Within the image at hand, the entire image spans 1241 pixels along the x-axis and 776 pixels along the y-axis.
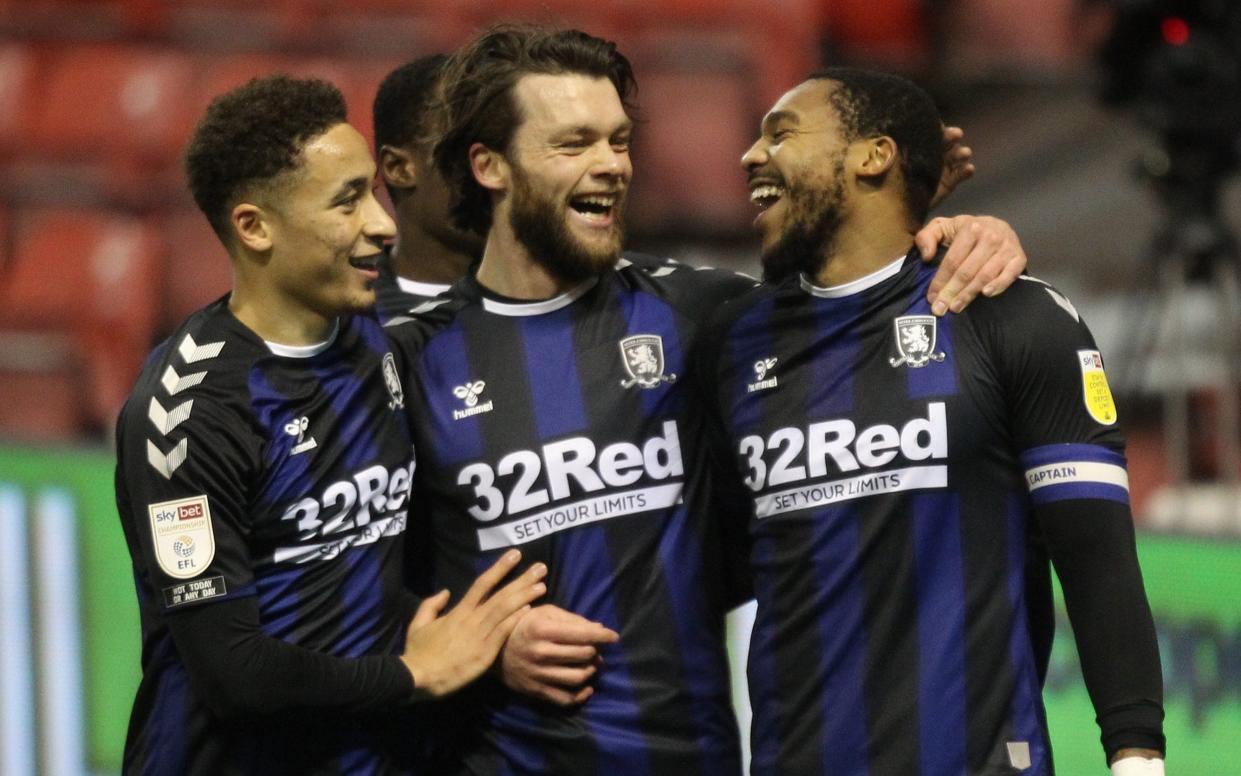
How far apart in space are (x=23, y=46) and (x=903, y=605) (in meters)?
6.68

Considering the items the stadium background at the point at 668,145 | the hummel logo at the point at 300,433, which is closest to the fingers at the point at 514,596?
the hummel logo at the point at 300,433

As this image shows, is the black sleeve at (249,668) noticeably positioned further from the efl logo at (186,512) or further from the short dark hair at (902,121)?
the short dark hair at (902,121)

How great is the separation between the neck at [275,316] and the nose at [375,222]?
17 cm

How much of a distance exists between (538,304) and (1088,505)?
112 centimetres

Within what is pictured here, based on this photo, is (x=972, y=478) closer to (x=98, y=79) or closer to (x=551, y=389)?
(x=551, y=389)

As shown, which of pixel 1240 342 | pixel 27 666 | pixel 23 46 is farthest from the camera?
pixel 23 46

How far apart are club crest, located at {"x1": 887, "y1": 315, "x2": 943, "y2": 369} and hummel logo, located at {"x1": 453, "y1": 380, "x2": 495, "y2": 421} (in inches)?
30.4

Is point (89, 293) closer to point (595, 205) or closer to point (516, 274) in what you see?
point (516, 274)

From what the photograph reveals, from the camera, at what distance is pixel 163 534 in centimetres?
284

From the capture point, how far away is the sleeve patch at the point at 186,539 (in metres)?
2.82

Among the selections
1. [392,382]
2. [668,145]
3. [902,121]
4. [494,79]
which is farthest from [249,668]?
[668,145]

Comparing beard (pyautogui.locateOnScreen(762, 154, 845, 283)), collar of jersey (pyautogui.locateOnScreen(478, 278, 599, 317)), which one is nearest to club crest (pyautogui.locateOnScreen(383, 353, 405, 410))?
collar of jersey (pyautogui.locateOnScreen(478, 278, 599, 317))

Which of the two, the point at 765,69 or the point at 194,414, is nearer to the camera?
the point at 194,414

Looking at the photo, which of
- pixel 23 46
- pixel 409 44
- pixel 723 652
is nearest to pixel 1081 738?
pixel 723 652
